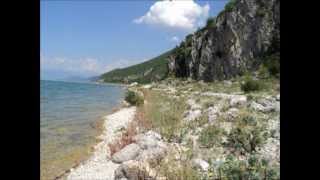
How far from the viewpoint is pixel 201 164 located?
429 cm

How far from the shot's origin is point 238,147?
4.85m

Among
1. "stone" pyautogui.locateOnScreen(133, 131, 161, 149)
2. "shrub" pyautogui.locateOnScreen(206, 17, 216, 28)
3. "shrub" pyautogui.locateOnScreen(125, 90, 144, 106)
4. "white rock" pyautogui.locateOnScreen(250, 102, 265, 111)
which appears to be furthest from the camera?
"shrub" pyautogui.locateOnScreen(206, 17, 216, 28)

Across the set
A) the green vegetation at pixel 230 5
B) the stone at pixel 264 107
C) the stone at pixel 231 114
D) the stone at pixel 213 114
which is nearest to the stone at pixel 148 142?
the stone at pixel 213 114

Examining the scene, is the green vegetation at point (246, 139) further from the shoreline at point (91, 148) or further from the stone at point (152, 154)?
the shoreline at point (91, 148)

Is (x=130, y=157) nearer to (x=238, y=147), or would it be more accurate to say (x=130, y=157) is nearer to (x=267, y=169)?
(x=238, y=147)

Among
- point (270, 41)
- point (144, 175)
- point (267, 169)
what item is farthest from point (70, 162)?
point (270, 41)

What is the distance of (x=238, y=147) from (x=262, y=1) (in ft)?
68.6

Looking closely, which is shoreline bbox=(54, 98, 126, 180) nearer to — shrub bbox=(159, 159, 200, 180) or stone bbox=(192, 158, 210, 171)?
shrub bbox=(159, 159, 200, 180)

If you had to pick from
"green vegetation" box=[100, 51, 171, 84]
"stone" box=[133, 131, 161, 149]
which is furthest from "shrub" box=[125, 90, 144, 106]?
"green vegetation" box=[100, 51, 171, 84]

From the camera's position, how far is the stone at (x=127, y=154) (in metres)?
4.92

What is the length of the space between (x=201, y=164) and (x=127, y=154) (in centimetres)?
112

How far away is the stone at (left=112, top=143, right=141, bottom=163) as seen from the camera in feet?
16.1

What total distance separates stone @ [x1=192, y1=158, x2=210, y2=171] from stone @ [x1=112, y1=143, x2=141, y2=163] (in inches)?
34.1

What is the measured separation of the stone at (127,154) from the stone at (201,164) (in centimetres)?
87
